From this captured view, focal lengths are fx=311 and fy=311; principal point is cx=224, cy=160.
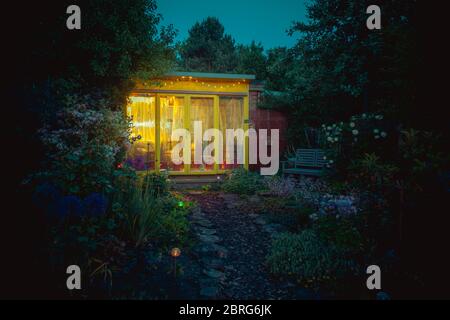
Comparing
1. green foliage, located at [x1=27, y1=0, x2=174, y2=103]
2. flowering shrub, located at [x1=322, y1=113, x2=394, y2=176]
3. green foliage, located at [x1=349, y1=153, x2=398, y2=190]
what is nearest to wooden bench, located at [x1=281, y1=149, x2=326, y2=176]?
flowering shrub, located at [x1=322, y1=113, x2=394, y2=176]

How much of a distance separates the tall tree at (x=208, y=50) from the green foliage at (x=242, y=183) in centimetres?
1783

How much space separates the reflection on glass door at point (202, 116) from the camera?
9430 mm

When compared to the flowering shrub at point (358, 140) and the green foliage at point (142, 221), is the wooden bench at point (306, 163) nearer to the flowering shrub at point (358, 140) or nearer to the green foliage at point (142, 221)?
the flowering shrub at point (358, 140)

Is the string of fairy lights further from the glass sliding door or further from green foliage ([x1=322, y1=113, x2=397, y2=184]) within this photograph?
green foliage ([x1=322, y1=113, x2=397, y2=184])

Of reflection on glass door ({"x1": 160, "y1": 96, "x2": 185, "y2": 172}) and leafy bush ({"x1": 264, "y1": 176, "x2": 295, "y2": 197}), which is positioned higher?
reflection on glass door ({"x1": 160, "y1": 96, "x2": 185, "y2": 172})

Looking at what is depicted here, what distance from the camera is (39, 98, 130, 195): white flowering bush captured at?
335 cm

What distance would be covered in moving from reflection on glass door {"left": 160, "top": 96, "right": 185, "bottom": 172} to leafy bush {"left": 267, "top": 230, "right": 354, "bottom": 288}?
576cm

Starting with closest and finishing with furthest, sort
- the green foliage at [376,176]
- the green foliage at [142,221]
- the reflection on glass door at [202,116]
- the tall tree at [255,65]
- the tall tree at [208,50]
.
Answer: the green foliage at [142,221]
the green foliage at [376,176]
the reflection on glass door at [202,116]
the tall tree at [255,65]
the tall tree at [208,50]

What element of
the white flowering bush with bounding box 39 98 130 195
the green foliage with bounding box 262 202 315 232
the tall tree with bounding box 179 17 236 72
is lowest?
the green foliage with bounding box 262 202 315 232

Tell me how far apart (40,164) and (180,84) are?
5494 mm

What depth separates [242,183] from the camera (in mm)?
8234

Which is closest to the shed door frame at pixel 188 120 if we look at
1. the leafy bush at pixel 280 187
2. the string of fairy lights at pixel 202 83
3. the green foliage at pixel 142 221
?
the string of fairy lights at pixel 202 83

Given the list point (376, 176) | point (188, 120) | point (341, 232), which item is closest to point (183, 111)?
point (188, 120)

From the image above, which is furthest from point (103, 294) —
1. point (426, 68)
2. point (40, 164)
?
point (426, 68)
